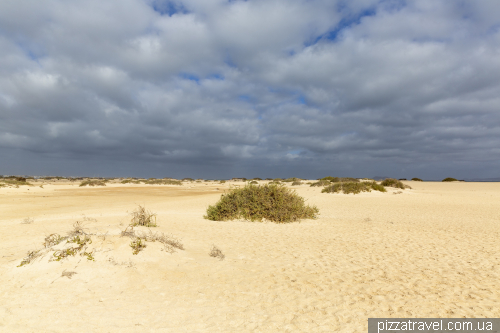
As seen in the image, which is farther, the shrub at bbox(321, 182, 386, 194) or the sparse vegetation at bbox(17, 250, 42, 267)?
the shrub at bbox(321, 182, 386, 194)

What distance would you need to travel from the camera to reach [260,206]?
1555 cm

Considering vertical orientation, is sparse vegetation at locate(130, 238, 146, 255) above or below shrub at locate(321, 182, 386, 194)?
below

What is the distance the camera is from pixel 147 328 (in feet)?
14.9

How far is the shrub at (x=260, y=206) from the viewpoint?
50.5ft

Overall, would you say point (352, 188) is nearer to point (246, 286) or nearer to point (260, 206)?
point (260, 206)

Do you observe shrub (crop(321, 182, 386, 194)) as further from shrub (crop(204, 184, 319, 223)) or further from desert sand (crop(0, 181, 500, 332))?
desert sand (crop(0, 181, 500, 332))

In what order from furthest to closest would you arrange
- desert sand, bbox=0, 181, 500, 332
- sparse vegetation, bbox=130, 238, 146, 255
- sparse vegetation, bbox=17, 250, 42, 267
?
sparse vegetation, bbox=130, 238, 146, 255
sparse vegetation, bbox=17, 250, 42, 267
desert sand, bbox=0, 181, 500, 332

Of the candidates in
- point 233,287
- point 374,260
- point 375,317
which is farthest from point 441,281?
point 233,287

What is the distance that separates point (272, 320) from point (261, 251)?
4547 millimetres

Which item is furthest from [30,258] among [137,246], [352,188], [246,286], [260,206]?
[352,188]

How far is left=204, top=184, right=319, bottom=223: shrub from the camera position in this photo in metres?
15.4

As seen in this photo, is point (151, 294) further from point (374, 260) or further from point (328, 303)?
point (374, 260)

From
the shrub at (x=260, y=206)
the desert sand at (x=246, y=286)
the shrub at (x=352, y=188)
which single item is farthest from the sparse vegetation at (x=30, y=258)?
the shrub at (x=352, y=188)

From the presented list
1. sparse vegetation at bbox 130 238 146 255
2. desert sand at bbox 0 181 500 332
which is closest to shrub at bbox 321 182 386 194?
desert sand at bbox 0 181 500 332
